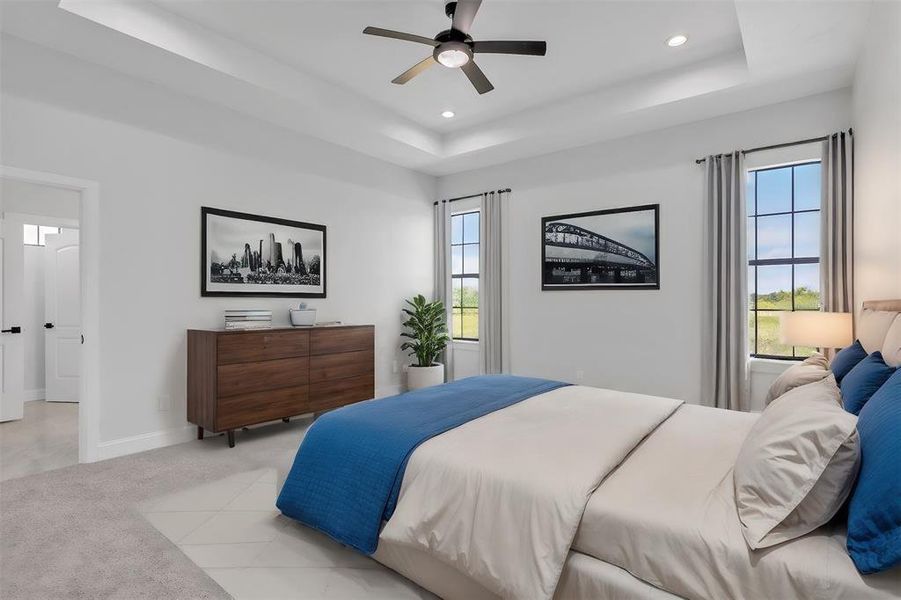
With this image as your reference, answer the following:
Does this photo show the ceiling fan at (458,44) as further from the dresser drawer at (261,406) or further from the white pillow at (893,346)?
the dresser drawer at (261,406)

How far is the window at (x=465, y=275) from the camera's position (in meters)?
6.16

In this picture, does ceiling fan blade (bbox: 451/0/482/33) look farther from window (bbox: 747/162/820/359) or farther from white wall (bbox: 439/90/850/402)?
window (bbox: 747/162/820/359)

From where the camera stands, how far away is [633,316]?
4.82 meters

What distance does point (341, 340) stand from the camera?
15.2 ft

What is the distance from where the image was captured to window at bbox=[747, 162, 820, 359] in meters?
4.01

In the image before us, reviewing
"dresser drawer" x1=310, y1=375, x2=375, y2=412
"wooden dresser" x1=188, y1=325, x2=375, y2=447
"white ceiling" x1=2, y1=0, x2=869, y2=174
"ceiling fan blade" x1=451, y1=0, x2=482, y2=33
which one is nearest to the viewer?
"ceiling fan blade" x1=451, y1=0, x2=482, y2=33

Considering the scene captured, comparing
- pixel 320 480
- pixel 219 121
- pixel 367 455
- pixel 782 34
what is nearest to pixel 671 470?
pixel 367 455

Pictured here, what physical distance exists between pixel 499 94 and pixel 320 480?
378cm

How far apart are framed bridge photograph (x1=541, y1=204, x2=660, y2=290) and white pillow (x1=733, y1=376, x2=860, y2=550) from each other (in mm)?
3512

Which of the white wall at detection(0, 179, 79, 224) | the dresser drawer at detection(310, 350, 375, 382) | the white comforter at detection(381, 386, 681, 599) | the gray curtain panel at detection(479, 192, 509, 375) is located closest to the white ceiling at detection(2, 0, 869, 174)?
the gray curtain panel at detection(479, 192, 509, 375)

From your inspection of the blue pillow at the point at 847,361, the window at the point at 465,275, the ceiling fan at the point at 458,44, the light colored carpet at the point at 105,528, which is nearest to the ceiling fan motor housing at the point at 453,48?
the ceiling fan at the point at 458,44

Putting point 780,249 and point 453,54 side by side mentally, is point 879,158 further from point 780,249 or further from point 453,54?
point 453,54

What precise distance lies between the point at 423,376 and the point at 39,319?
14.9 ft

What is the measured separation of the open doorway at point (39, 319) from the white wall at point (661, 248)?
4.45 metres
